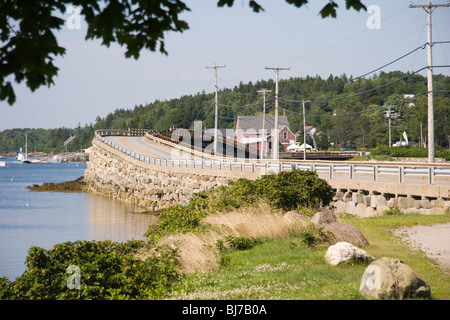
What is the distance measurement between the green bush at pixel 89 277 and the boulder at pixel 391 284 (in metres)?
3.78

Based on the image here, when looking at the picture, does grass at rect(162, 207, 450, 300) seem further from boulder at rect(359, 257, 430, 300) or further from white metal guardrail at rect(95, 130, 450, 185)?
white metal guardrail at rect(95, 130, 450, 185)

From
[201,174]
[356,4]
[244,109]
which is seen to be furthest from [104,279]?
[244,109]

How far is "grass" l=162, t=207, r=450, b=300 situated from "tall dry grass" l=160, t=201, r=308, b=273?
0.25 meters

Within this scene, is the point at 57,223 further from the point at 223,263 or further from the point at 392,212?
the point at 223,263

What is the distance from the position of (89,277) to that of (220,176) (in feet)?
91.1

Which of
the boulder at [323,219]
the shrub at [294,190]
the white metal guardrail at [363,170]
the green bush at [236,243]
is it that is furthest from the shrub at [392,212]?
the green bush at [236,243]

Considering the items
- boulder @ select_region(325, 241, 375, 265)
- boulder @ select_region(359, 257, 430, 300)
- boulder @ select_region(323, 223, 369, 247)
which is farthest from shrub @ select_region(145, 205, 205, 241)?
boulder @ select_region(359, 257, 430, 300)

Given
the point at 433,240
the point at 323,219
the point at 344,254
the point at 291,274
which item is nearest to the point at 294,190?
the point at 323,219

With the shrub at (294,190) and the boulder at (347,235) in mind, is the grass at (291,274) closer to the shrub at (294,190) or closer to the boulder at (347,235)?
the boulder at (347,235)

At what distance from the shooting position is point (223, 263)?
12656 mm

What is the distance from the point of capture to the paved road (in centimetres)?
6544

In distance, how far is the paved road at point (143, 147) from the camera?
65.4 meters

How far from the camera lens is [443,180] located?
20.8 meters
